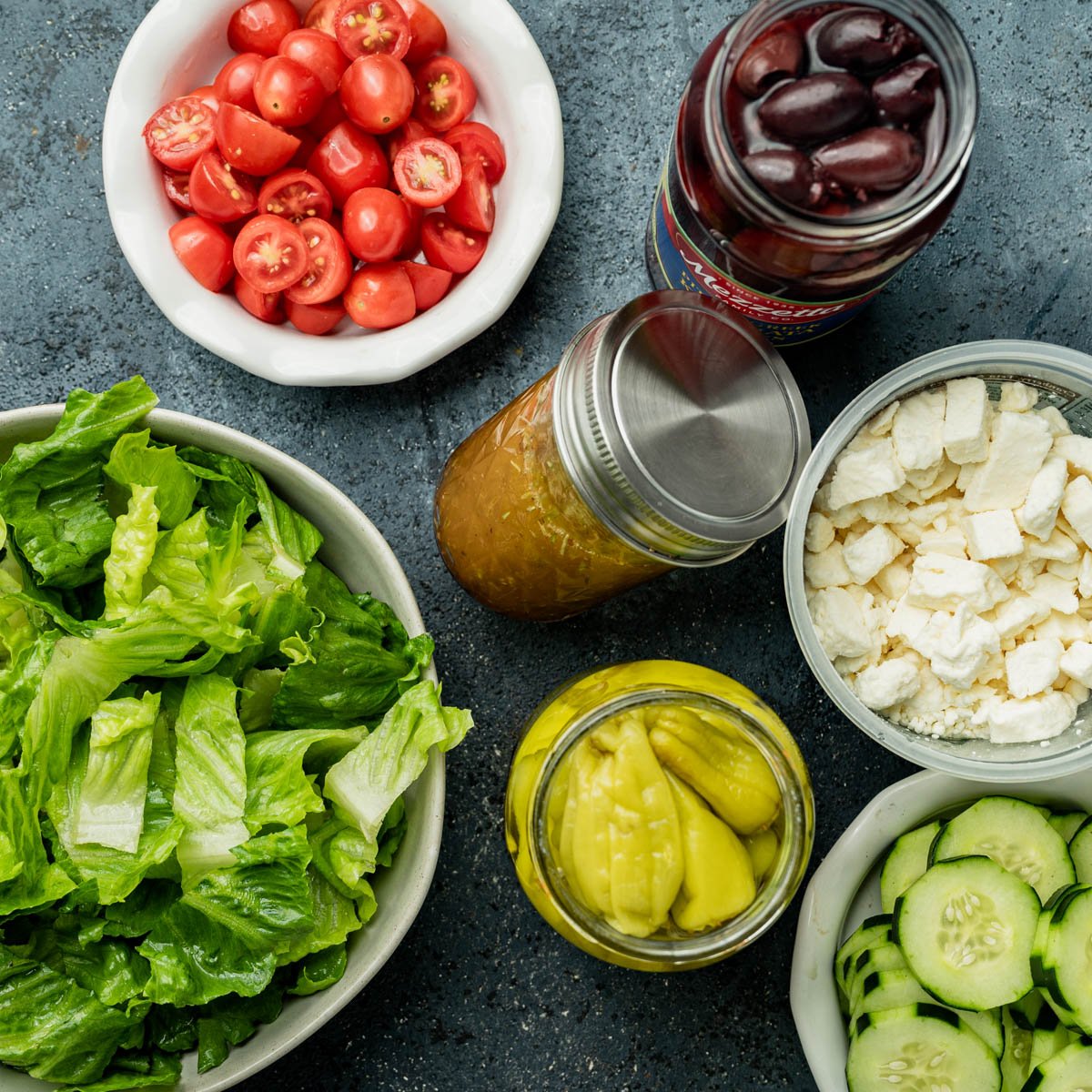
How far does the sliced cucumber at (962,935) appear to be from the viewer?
46.2 inches

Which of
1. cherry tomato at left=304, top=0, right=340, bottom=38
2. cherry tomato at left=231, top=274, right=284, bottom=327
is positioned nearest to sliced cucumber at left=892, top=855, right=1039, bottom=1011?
cherry tomato at left=231, top=274, right=284, bottom=327

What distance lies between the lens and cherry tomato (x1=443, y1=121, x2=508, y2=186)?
1.29 metres

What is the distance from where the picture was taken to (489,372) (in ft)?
4.44

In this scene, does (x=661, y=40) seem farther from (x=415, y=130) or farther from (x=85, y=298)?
(x=85, y=298)

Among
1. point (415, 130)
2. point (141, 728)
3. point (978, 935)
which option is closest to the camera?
point (141, 728)

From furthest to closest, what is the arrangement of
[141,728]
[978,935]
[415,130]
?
[415,130], [978,935], [141,728]

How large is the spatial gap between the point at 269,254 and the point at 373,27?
0.93ft

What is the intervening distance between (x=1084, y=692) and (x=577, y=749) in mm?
579

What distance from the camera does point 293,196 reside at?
1280 mm

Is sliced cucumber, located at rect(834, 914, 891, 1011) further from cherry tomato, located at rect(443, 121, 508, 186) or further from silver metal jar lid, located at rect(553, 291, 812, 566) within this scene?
cherry tomato, located at rect(443, 121, 508, 186)

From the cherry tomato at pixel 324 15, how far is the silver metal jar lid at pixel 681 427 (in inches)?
20.4

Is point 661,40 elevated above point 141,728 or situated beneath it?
elevated above

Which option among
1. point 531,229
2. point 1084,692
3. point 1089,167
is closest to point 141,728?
point 531,229

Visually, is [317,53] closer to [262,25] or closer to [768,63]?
[262,25]
